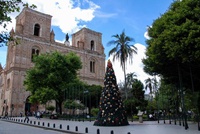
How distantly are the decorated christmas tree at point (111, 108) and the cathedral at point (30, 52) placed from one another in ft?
72.9

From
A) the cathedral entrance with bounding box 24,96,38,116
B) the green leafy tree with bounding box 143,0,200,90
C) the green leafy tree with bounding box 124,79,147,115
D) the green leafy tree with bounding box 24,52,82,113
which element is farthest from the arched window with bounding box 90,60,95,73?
the green leafy tree with bounding box 143,0,200,90

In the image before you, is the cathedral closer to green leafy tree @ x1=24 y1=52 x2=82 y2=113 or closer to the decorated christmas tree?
green leafy tree @ x1=24 y1=52 x2=82 y2=113

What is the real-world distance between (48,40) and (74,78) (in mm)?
18524

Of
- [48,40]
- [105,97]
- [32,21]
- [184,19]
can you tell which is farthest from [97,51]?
[184,19]

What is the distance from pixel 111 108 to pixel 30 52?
32844mm

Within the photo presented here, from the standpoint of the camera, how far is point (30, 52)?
142 ft

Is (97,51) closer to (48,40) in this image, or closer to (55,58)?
(48,40)

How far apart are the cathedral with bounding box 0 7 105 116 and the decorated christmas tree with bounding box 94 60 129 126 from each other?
2223 cm

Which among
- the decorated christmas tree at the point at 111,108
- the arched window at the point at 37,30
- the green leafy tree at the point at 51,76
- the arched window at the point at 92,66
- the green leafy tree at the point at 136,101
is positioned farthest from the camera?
the arched window at the point at 92,66

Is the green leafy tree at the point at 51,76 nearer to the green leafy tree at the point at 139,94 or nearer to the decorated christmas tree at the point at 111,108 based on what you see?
the green leafy tree at the point at 139,94

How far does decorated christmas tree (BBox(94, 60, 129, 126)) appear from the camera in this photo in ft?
49.0

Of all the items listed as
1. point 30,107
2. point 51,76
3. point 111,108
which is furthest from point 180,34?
point 30,107

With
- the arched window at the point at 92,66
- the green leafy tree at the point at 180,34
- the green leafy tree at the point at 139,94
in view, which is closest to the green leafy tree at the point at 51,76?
the green leafy tree at the point at 139,94

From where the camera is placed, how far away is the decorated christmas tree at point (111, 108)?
14.9m
